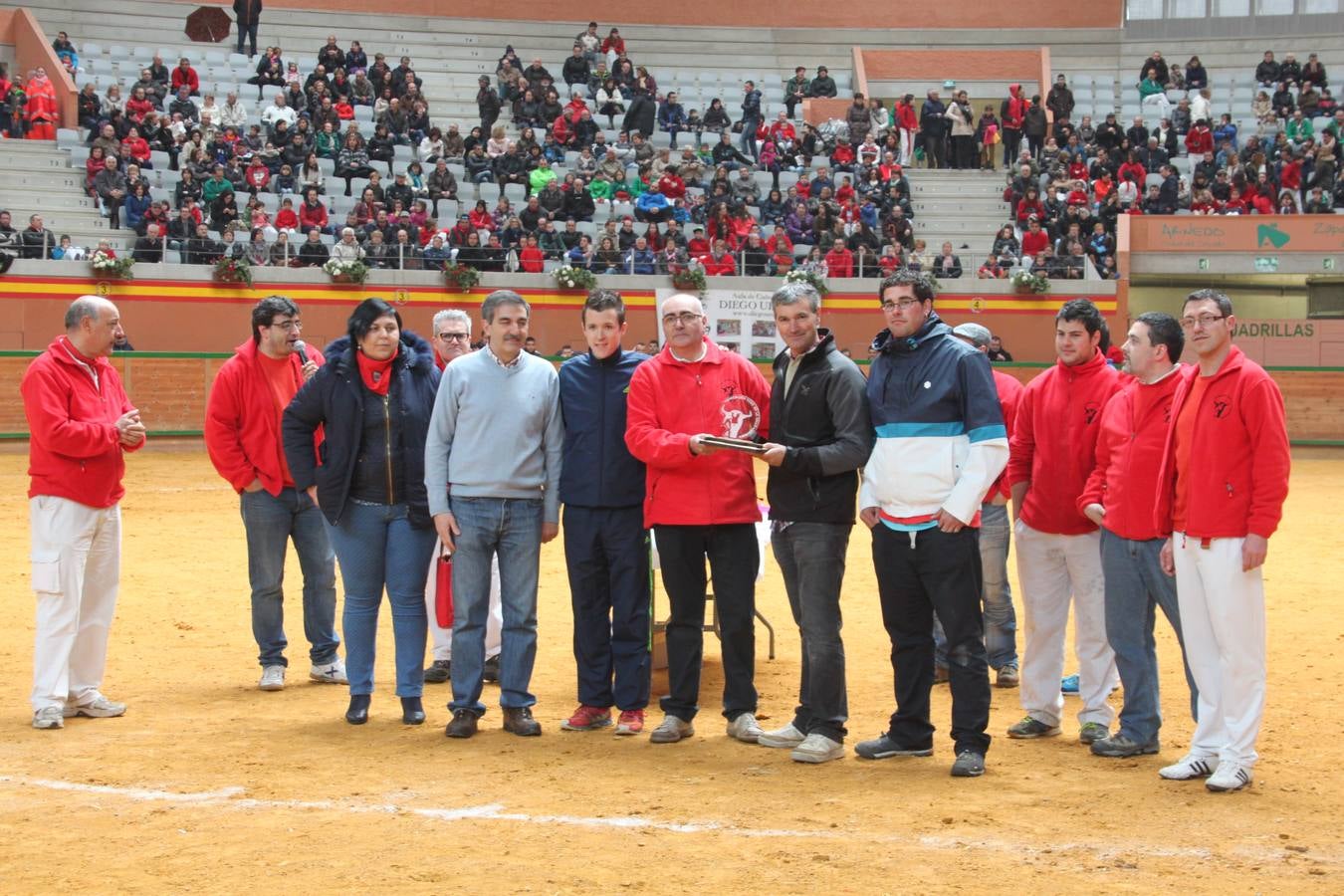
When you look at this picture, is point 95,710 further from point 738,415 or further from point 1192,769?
point 1192,769

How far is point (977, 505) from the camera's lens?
6547mm

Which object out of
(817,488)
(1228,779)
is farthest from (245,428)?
(1228,779)

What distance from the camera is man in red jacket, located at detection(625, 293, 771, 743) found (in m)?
7.07

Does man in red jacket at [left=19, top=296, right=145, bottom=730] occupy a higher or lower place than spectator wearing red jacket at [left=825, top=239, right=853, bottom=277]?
lower

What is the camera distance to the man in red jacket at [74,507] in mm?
7531

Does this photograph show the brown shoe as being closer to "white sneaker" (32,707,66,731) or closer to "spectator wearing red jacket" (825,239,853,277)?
"white sneaker" (32,707,66,731)

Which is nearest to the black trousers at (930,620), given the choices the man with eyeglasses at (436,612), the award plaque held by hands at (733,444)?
the award plaque held by hands at (733,444)

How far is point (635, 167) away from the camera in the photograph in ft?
113

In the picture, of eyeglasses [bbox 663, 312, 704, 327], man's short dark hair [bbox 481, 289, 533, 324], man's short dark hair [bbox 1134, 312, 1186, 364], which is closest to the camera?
man's short dark hair [bbox 1134, 312, 1186, 364]

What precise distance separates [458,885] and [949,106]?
1331 inches

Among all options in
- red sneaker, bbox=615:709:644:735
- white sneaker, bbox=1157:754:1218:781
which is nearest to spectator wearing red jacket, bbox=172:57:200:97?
red sneaker, bbox=615:709:644:735

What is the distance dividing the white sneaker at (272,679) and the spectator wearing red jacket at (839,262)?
79.9ft

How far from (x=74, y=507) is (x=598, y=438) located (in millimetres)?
2783

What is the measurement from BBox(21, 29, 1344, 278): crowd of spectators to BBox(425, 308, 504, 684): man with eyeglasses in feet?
70.5
